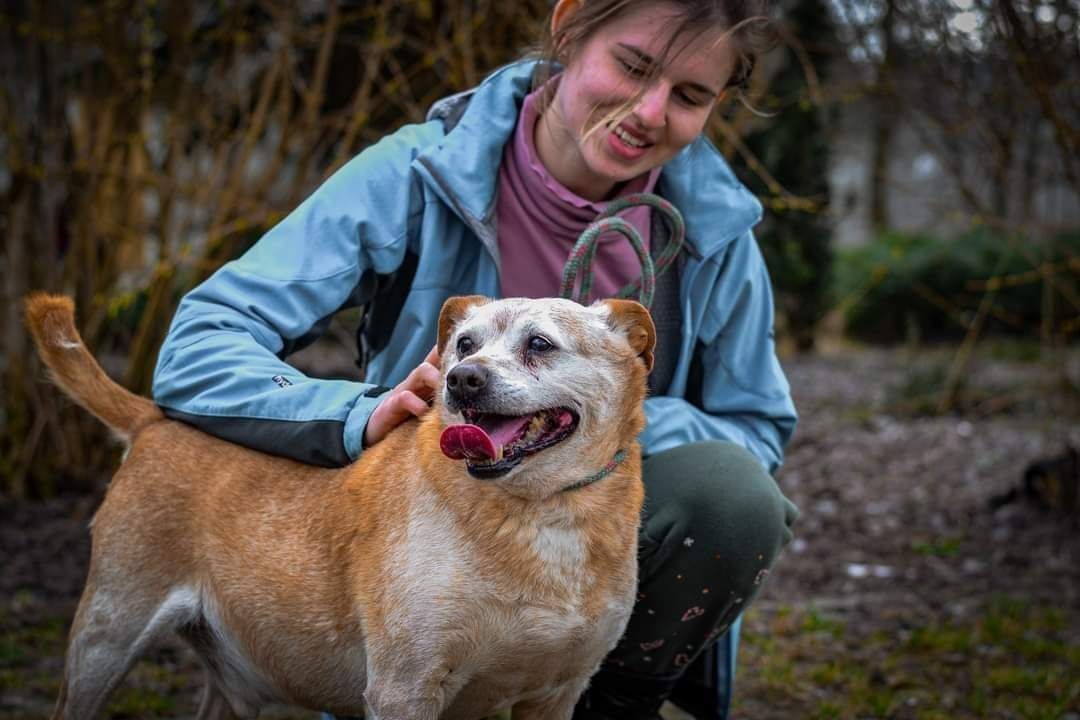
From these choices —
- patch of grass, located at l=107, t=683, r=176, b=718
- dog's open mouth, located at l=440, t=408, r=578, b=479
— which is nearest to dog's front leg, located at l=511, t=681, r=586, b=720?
dog's open mouth, located at l=440, t=408, r=578, b=479

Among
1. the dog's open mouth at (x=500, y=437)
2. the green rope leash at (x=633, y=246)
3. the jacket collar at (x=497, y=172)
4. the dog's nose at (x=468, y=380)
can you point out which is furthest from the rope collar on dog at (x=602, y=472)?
the jacket collar at (x=497, y=172)

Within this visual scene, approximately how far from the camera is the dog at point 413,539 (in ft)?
7.57

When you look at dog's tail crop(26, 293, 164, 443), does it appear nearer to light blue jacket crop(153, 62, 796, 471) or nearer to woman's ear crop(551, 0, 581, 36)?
light blue jacket crop(153, 62, 796, 471)

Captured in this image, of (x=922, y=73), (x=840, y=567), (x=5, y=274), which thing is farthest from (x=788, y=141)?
(x=5, y=274)

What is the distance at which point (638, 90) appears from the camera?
9.40ft

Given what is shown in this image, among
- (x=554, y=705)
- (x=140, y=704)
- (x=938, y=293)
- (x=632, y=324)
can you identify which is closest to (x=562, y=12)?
(x=632, y=324)

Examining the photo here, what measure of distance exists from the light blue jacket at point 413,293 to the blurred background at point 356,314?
121 cm

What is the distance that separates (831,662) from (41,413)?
3.71 m

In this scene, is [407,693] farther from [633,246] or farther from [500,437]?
[633,246]

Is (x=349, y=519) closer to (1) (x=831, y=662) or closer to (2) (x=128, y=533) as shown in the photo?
(2) (x=128, y=533)

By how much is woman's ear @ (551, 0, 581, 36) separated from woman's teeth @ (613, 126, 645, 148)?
37cm

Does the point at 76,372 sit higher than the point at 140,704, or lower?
higher

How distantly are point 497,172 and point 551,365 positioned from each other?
0.87 metres

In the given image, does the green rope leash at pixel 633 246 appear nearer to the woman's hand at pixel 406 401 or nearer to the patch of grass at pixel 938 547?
the woman's hand at pixel 406 401
